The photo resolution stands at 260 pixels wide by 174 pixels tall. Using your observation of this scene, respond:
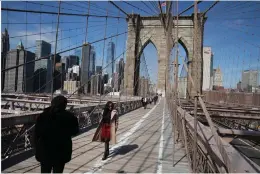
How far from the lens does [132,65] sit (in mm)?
50250

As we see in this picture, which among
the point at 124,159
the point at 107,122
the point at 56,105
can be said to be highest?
the point at 56,105

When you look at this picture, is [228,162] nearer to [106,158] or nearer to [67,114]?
[67,114]

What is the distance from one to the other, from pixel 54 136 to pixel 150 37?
52.1 metres

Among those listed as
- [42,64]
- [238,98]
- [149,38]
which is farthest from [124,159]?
[149,38]

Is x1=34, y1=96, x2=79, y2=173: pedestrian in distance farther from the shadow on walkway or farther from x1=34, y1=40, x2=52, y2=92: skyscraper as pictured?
x1=34, y1=40, x2=52, y2=92: skyscraper

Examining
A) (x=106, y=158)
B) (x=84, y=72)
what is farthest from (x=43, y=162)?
(x=84, y=72)

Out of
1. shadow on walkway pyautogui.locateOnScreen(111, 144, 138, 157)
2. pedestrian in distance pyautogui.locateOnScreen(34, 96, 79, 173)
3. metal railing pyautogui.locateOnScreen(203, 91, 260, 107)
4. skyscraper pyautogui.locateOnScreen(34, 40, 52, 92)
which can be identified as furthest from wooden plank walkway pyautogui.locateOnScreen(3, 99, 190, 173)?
metal railing pyautogui.locateOnScreen(203, 91, 260, 107)

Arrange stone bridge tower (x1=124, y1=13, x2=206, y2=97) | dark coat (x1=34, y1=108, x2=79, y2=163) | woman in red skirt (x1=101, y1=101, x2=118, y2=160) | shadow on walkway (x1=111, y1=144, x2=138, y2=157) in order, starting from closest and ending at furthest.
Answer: dark coat (x1=34, y1=108, x2=79, y2=163), woman in red skirt (x1=101, y1=101, x2=118, y2=160), shadow on walkway (x1=111, y1=144, x2=138, y2=157), stone bridge tower (x1=124, y1=13, x2=206, y2=97)

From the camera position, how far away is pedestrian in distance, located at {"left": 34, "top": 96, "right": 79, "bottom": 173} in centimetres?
320

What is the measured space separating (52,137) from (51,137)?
0.01 metres

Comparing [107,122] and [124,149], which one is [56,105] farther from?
[124,149]

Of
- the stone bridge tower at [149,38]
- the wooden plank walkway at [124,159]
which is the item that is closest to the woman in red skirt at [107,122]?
the wooden plank walkway at [124,159]

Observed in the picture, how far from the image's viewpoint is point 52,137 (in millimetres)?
3211

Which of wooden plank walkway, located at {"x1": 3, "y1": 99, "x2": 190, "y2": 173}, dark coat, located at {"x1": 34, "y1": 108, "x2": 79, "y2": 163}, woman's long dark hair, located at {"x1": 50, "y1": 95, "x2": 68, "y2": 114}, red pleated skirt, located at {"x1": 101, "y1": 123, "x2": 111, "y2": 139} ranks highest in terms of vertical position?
woman's long dark hair, located at {"x1": 50, "y1": 95, "x2": 68, "y2": 114}
